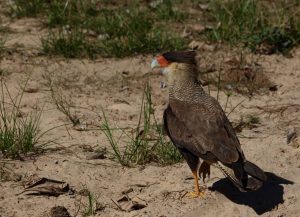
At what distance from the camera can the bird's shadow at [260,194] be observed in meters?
5.93

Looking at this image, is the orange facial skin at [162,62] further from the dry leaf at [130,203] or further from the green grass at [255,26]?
the green grass at [255,26]

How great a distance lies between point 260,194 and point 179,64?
129 centimetres

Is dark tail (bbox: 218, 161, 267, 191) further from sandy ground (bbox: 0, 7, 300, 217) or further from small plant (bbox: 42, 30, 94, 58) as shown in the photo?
small plant (bbox: 42, 30, 94, 58)

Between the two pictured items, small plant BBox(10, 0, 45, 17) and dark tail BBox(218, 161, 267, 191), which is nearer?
dark tail BBox(218, 161, 267, 191)

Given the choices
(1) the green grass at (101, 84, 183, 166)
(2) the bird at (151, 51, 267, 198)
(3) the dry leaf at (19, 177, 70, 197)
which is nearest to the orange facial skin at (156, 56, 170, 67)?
(2) the bird at (151, 51, 267, 198)

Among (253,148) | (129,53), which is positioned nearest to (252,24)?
(129,53)

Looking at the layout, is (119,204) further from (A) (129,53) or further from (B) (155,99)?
(A) (129,53)

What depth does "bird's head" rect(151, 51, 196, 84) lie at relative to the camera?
20.8 ft

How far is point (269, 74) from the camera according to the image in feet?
28.0

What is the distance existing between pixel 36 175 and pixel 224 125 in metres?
1.58

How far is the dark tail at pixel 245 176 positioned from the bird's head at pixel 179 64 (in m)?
1.05

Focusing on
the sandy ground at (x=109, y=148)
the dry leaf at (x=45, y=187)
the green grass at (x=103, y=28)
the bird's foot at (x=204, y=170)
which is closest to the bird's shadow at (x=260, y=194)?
the sandy ground at (x=109, y=148)

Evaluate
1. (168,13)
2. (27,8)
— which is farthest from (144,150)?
(27,8)

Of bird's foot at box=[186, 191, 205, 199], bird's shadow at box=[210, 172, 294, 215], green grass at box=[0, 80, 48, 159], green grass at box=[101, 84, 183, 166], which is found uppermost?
green grass at box=[0, 80, 48, 159]
